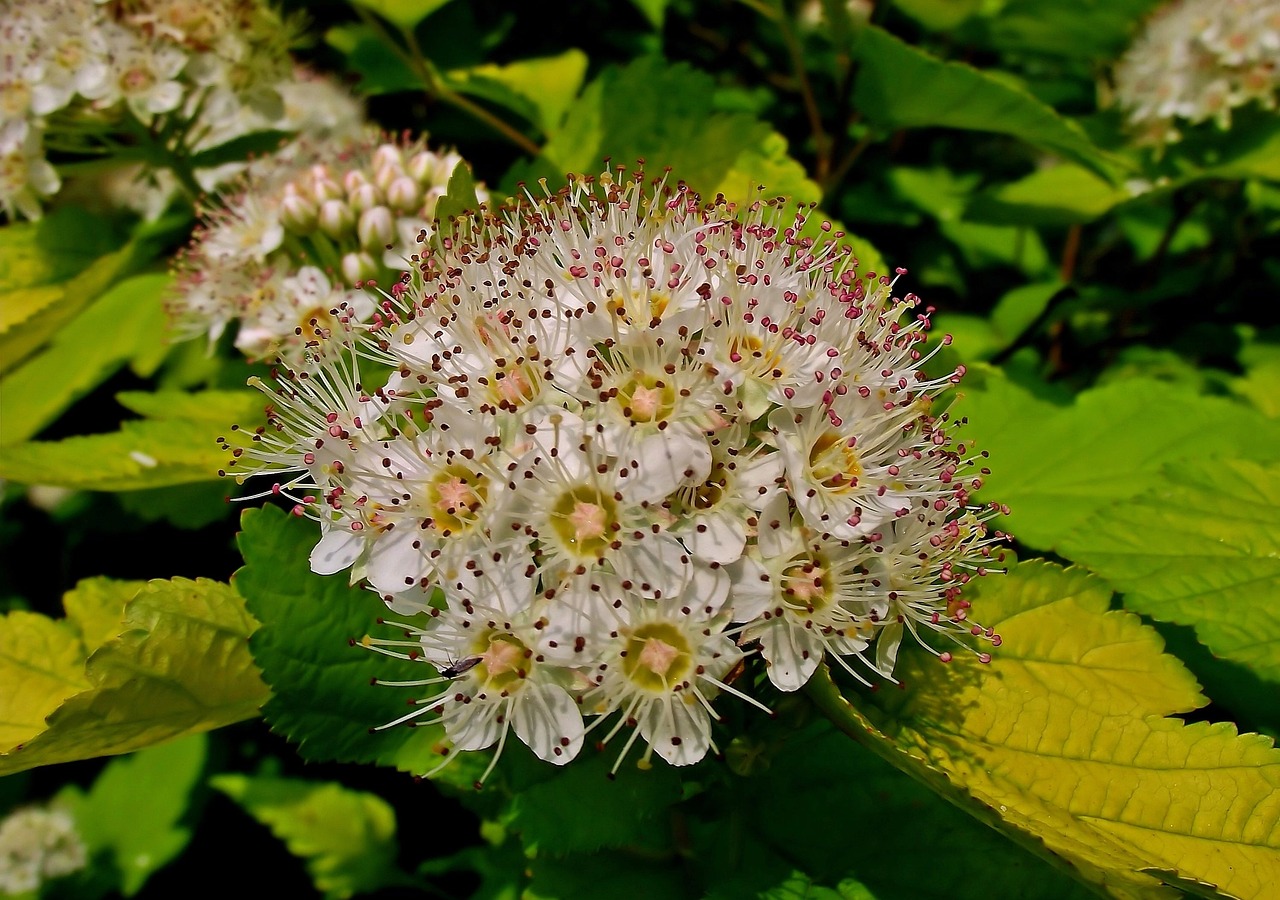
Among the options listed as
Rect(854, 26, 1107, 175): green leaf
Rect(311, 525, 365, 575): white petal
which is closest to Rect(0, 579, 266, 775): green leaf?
Rect(311, 525, 365, 575): white petal

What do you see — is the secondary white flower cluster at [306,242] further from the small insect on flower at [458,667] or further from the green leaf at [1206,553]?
the green leaf at [1206,553]

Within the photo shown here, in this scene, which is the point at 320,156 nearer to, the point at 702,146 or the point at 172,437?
the point at 172,437

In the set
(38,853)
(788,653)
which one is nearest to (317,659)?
(788,653)

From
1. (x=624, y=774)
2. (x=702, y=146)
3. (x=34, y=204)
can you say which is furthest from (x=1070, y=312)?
(x=34, y=204)

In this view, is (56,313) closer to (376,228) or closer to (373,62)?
(376,228)

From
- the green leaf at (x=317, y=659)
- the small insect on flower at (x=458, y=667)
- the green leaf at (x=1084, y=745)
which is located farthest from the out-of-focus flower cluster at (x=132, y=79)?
the green leaf at (x=1084, y=745)

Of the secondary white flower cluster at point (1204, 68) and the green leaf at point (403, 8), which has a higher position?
the secondary white flower cluster at point (1204, 68)
